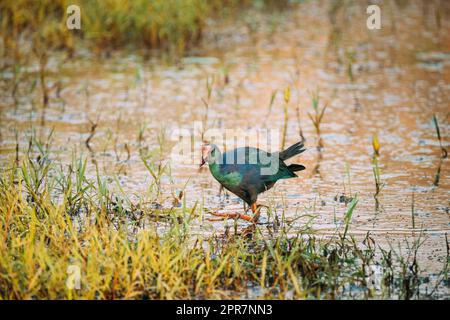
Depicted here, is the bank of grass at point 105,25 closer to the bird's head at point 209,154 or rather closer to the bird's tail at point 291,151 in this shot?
the bird's tail at point 291,151

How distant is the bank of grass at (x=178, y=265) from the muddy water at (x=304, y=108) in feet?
1.16

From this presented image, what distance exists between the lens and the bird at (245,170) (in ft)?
16.8

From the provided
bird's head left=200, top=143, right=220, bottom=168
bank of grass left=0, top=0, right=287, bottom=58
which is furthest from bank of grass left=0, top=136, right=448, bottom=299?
bank of grass left=0, top=0, right=287, bottom=58

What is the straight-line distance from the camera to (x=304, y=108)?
27.0ft

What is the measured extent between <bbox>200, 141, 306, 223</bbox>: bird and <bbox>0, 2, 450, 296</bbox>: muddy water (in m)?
0.25

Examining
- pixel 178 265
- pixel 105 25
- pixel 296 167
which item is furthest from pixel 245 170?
pixel 105 25

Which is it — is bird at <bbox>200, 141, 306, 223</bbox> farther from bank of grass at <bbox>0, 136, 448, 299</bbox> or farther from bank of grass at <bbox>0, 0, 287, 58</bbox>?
bank of grass at <bbox>0, 0, 287, 58</bbox>

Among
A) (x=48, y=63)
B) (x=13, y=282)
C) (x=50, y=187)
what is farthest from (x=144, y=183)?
(x=48, y=63)

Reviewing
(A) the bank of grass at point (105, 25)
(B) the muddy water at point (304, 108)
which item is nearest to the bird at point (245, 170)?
(B) the muddy water at point (304, 108)

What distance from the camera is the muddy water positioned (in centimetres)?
578

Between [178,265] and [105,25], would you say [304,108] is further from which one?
[178,265]

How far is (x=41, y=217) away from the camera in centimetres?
507

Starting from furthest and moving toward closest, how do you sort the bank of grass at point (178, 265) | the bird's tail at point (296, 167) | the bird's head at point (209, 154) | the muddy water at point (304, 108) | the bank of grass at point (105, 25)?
the bank of grass at point (105, 25), the muddy water at point (304, 108), the bird's tail at point (296, 167), the bird's head at point (209, 154), the bank of grass at point (178, 265)

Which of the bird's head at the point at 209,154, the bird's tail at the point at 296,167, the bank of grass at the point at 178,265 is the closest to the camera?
the bank of grass at the point at 178,265
